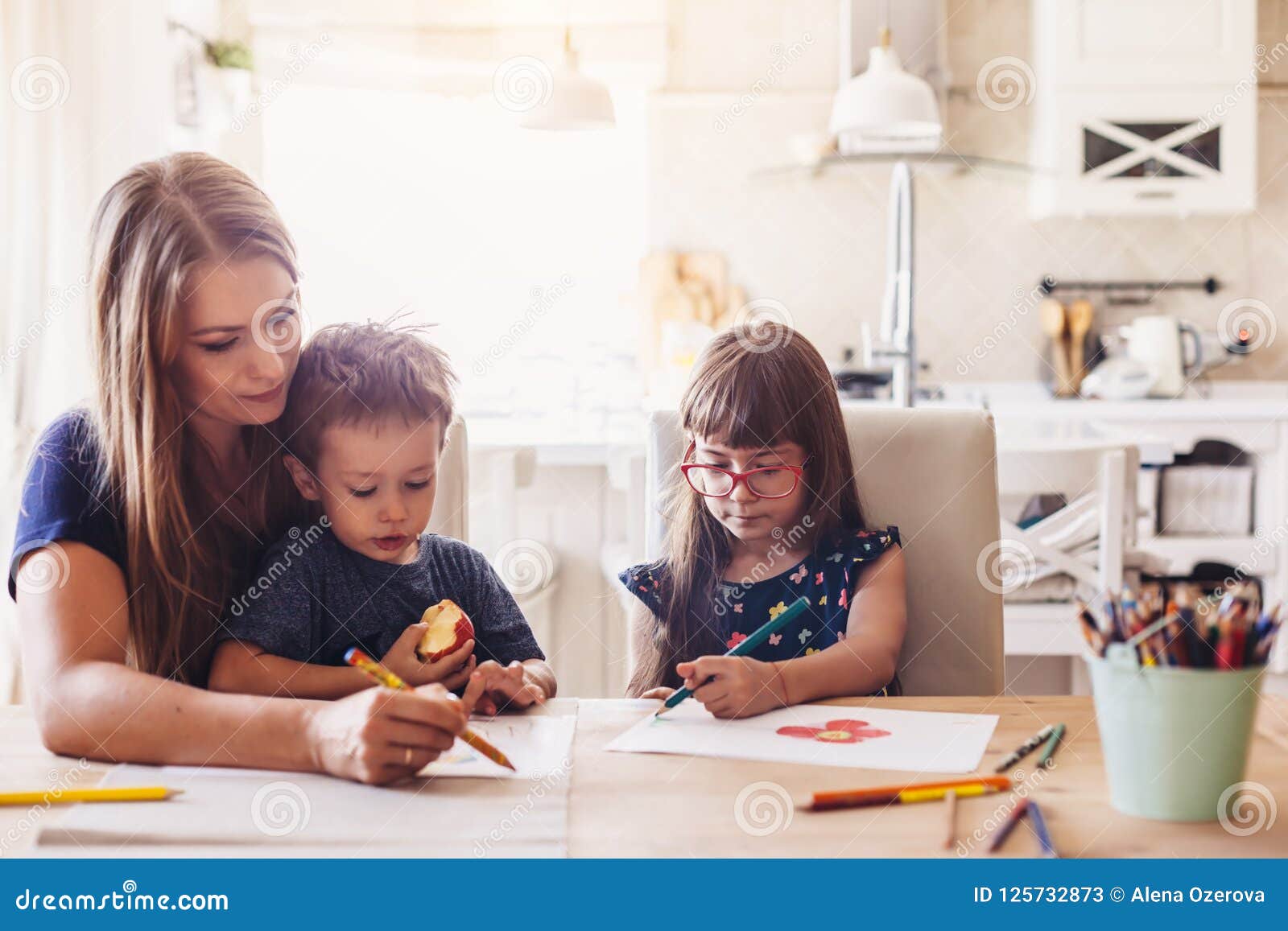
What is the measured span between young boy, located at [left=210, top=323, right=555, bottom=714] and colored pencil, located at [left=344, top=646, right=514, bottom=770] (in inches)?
7.5

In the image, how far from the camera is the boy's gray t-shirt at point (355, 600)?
109 cm

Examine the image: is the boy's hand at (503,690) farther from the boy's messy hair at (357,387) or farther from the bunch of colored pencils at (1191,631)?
the bunch of colored pencils at (1191,631)

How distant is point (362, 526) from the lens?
1153 millimetres

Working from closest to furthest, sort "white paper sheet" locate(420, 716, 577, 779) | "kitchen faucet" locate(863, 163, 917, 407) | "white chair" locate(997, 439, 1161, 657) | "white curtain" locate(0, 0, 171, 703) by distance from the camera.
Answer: "white paper sheet" locate(420, 716, 577, 779), "white chair" locate(997, 439, 1161, 657), "kitchen faucet" locate(863, 163, 917, 407), "white curtain" locate(0, 0, 171, 703)

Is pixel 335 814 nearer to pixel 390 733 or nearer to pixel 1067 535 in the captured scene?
pixel 390 733

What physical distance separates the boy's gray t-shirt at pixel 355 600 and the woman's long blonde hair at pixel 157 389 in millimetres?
43

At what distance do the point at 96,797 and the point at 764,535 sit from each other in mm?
727

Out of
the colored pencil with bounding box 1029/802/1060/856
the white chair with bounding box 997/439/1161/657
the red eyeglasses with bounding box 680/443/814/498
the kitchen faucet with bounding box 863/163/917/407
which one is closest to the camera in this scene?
the colored pencil with bounding box 1029/802/1060/856

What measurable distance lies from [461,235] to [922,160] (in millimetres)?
1374

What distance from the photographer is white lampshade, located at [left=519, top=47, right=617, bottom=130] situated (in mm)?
2771

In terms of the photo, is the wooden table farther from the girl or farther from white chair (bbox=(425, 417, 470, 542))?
white chair (bbox=(425, 417, 470, 542))

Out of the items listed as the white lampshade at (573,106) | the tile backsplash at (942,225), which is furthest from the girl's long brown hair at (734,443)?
the tile backsplash at (942,225)

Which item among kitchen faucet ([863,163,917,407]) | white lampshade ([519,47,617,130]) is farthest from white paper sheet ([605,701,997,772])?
white lampshade ([519,47,617,130])
